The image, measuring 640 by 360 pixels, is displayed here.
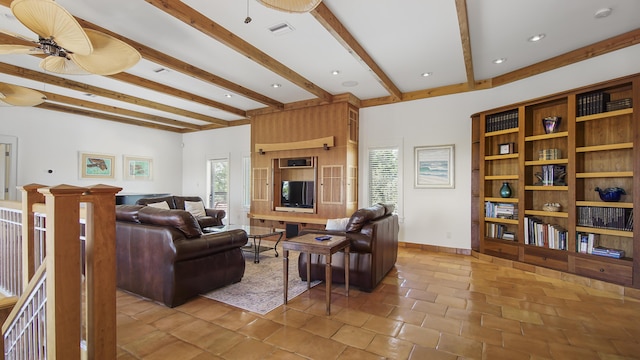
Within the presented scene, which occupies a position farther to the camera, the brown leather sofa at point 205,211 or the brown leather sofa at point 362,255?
the brown leather sofa at point 205,211

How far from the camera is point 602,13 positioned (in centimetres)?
299

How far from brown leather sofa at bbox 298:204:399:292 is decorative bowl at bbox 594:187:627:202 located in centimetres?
265

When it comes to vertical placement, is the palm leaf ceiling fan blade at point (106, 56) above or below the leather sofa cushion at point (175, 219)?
above

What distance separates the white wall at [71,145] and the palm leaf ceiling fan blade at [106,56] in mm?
5314

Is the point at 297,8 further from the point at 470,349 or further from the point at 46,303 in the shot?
the point at 470,349

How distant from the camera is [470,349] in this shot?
216cm

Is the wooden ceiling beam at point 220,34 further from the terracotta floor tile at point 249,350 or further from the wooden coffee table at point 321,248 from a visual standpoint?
the terracotta floor tile at point 249,350

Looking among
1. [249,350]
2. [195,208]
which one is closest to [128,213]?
[249,350]

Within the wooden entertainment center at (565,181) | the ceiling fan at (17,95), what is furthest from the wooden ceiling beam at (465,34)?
the ceiling fan at (17,95)

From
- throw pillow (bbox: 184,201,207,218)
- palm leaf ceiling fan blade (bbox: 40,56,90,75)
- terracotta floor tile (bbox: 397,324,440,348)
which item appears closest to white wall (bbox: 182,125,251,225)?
throw pillow (bbox: 184,201,207,218)

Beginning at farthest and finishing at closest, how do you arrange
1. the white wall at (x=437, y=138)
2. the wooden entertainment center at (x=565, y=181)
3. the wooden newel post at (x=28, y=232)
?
1. the white wall at (x=437, y=138)
2. the wooden entertainment center at (x=565, y=181)
3. the wooden newel post at (x=28, y=232)

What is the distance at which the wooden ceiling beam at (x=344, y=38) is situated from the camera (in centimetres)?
288

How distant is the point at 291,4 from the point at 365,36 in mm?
1973

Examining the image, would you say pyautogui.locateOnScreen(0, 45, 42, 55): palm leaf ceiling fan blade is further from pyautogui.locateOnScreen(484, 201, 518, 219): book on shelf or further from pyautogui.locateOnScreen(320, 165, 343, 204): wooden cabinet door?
pyautogui.locateOnScreen(484, 201, 518, 219): book on shelf
